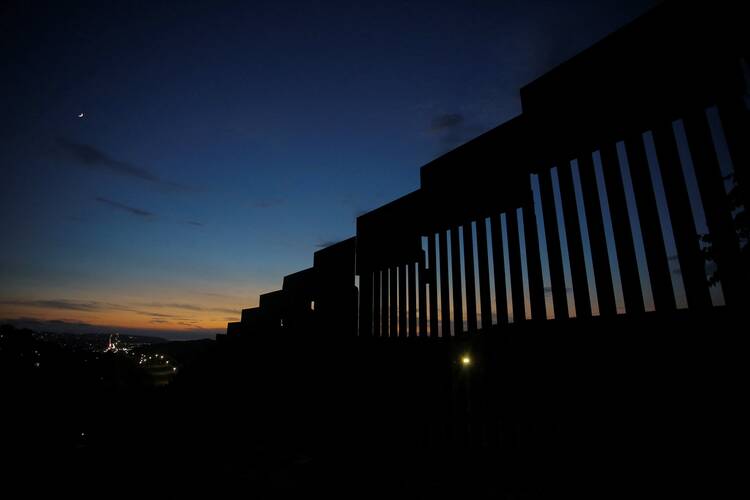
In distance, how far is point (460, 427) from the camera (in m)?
2.59

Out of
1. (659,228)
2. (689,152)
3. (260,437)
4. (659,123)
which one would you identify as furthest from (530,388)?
(260,437)

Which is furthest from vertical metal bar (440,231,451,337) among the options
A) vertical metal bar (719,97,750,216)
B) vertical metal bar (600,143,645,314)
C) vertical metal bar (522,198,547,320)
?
vertical metal bar (719,97,750,216)

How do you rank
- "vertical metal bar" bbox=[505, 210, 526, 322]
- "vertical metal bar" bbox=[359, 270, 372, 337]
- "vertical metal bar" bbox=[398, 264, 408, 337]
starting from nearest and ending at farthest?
"vertical metal bar" bbox=[505, 210, 526, 322] < "vertical metal bar" bbox=[398, 264, 408, 337] < "vertical metal bar" bbox=[359, 270, 372, 337]

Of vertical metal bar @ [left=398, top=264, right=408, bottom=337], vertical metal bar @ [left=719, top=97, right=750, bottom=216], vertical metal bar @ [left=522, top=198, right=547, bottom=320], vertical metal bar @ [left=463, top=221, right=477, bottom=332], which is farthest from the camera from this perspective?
vertical metal bar @ [left=398, top=264, right=408, bottom=337]

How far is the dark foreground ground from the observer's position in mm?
1671

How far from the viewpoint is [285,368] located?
4844mm

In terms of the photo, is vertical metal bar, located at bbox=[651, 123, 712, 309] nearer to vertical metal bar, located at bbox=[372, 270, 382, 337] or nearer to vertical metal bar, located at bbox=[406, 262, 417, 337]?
vertical metal bar, located at bbox=[406, 262, 417, 337]

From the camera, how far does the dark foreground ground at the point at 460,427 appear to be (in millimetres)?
1671

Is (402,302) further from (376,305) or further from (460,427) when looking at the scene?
(460,427)

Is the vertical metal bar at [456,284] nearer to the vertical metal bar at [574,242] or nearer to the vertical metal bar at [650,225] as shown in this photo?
the vertical metal bar at [574,242]

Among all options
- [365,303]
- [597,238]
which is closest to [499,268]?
[597,238]

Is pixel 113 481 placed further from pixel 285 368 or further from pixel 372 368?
pixel 285 368

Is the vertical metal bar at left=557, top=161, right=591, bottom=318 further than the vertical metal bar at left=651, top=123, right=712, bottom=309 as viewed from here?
Yes

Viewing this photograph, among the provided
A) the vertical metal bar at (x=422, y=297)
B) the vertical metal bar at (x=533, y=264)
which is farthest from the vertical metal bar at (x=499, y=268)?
the vertical metal bar at (x=422, y=297)
